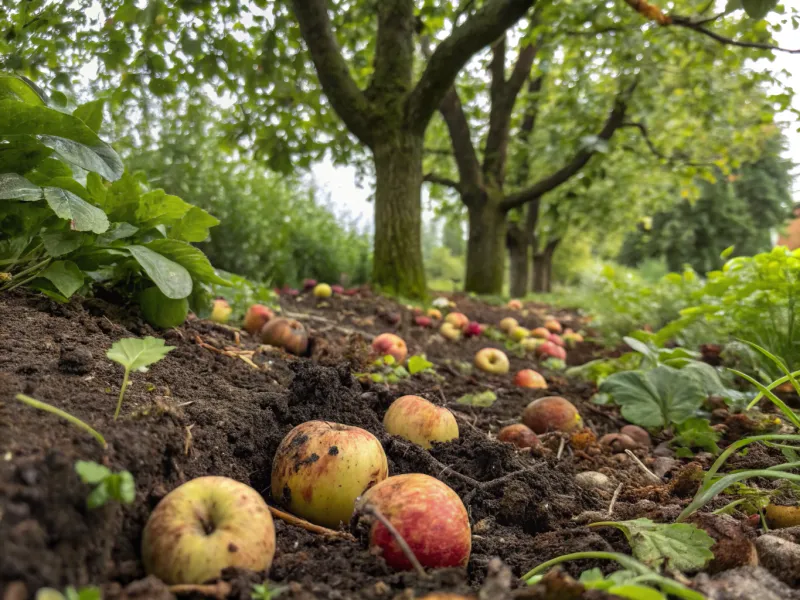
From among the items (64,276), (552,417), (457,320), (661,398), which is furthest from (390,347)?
(457,320)

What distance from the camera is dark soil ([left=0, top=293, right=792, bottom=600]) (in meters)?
0.90

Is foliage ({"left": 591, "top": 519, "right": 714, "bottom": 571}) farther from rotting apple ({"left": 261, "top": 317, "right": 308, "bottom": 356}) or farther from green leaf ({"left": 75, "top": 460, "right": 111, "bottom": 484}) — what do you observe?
rotting apple ({"left": 261, "top": 317, "right": 308, "bottom": 356})

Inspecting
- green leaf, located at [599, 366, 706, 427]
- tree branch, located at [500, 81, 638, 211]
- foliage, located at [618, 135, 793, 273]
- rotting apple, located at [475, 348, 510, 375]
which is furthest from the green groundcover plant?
foliage, located at [618, 135, 793, 273]

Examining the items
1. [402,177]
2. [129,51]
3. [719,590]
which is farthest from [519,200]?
[719,590]

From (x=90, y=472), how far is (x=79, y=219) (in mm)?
1207

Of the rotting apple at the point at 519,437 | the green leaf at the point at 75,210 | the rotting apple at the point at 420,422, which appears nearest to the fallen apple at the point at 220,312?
the green leaf at the point at 75,210

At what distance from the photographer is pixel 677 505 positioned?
1690mm

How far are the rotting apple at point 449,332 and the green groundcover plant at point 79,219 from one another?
3.58m

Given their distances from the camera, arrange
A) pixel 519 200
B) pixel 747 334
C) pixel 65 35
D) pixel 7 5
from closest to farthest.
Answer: pixel 7 5 < pixel 65 35 < pixel 747 334 < pixel 519 200

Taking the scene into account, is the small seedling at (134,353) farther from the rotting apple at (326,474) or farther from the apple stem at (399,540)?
the apple stem at (399,540)

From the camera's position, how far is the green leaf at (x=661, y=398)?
9.26 ft

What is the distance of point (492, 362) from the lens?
4652 mm

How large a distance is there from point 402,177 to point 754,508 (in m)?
5.74

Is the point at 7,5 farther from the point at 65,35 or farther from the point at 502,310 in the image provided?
the point at 502,310
